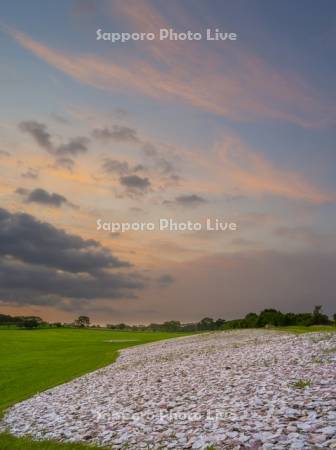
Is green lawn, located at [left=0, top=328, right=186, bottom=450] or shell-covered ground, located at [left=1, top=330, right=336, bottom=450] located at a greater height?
shell-covered ground, located at [left=1, top=330, right=336, bottom=450]

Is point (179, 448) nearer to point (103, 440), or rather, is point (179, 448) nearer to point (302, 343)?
point (103, 440)

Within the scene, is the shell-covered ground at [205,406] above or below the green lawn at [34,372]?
above

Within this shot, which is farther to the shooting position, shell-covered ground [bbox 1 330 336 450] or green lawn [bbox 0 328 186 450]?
green lawn [bbox 0 328 186 450]

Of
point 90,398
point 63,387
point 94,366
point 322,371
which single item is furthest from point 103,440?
point 94,366

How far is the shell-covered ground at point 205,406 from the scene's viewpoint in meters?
12.6

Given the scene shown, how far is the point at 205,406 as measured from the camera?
16.7m

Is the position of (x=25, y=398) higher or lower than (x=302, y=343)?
lower

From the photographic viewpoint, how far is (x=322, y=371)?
65.7 ft

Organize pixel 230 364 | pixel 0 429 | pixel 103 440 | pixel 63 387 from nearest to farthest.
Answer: pixel 103 440 < pixel 0 429 < pixel 230 364 < pixel 63 387

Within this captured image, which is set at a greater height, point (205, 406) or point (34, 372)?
point (205, 406)

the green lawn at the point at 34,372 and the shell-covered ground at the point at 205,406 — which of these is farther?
the green lawn at the point at 34,372

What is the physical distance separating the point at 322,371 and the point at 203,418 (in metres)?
7.54

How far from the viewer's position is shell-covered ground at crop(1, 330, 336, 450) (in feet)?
41.4

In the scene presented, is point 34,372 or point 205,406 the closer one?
point 205,406
